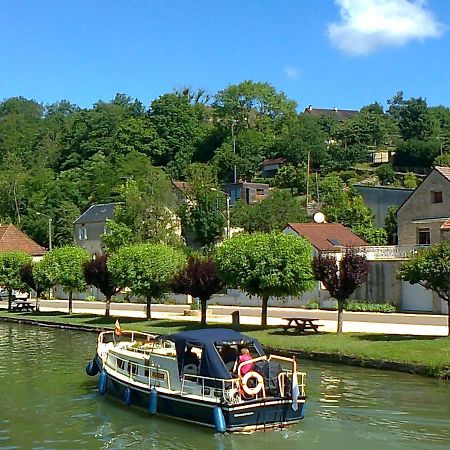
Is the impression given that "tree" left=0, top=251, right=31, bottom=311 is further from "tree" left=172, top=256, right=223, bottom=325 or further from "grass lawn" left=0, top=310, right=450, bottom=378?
"tree" left=172, top=256, right=223, bottom=325

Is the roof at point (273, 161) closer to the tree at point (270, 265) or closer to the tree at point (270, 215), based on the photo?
the tree at point (270, 215)

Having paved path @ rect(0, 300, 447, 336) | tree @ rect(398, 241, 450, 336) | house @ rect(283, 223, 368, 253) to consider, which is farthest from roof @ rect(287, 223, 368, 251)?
tree @ rect(398, 241, 450, 336)

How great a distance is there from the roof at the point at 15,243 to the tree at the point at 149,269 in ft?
131

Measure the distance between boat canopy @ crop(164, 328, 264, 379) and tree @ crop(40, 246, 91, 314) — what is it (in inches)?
1310

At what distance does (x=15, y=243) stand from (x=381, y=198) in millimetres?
42771

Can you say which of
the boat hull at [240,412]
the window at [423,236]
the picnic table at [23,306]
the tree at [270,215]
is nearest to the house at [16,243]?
the picnic table at [23,306]

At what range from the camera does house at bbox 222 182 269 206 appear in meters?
102

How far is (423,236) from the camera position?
186 ft

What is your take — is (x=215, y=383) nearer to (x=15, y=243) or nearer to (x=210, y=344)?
(x=210, y=344)

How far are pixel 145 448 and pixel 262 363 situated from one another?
4.02 metres

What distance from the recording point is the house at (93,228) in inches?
3538

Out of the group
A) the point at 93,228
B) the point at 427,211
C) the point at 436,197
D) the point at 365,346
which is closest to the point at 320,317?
the point at 427,211

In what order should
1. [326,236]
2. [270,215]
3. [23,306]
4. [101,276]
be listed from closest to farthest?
1. [101,276]
2. [326,236]
3. [23,306]
4. [270,215]

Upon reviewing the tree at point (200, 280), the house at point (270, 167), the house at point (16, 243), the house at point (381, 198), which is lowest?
the tree at point (200, 280)
